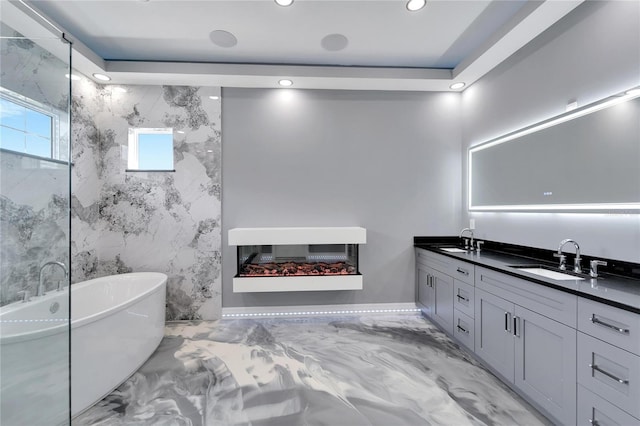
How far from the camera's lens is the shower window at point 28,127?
1.35 m

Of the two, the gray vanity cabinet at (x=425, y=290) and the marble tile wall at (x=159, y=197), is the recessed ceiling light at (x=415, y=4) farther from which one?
the gray vanity cabinet at (x=425, y=290)

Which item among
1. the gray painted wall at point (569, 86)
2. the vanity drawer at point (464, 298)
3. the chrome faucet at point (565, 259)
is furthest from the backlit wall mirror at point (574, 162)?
the vanity drawer at point (464, 298)

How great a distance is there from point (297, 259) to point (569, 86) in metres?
2.99

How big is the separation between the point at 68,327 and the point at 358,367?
1999 millimetres

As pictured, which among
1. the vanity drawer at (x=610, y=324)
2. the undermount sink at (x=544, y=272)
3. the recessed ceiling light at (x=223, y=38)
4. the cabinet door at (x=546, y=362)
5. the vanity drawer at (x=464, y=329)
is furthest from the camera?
the recessed ceiling light at (x=223, y=38)

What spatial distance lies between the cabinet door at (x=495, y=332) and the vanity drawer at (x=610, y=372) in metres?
→ 0.50

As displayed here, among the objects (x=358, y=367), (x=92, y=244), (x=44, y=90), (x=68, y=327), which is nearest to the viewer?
(x=68, y=327)

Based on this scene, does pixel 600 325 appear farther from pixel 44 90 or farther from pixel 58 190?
pixel 44 90

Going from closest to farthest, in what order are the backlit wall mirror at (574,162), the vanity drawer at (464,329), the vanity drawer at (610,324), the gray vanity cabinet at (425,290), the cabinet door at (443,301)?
1. the vanity drawer at (610,324)
2. the backlit wall mirror at (574,162)
3. the vanity drawer at (464,329)
4. the cabinet door at (443,301)
5. the gray vanity cabinet at (425,290)

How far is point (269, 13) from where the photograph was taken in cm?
233

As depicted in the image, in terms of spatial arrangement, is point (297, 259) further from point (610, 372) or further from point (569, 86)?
point (569, 86)

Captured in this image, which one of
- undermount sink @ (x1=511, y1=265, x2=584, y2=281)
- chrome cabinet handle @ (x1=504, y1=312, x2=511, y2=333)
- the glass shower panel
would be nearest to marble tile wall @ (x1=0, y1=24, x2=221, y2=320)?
the glass shower panel

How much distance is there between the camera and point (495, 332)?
2111 mm

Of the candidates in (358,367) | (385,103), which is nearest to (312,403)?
(358,367)
